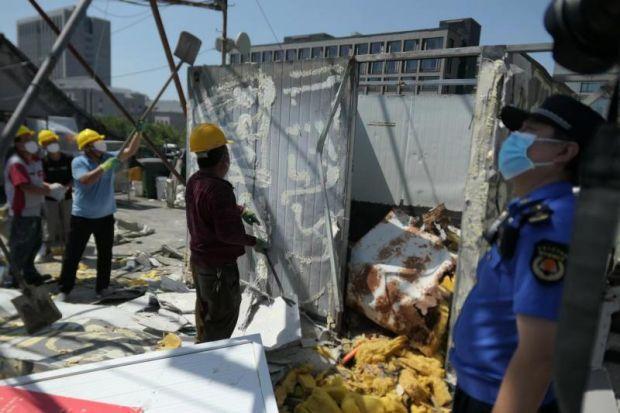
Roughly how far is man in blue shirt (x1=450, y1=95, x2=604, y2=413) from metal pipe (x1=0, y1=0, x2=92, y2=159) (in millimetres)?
1751

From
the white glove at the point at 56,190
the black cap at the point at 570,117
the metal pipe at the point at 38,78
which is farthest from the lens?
the white glove at the point at 56,190

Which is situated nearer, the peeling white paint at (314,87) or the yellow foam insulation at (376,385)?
the yellow foam insulation at (376,385)

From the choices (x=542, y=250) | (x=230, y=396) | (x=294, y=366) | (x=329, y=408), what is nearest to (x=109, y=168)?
(x=294, y=366)

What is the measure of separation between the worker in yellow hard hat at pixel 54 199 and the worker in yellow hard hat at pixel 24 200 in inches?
29.0

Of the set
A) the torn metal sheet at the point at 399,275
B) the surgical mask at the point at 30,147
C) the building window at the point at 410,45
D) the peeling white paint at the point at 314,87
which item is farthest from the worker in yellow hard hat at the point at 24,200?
the building window at the point at 410,45

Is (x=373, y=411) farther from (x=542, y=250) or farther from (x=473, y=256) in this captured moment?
(x=542, y=250)

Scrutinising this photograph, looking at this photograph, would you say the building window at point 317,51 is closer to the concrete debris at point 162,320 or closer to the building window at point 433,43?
the building window at point 433,43

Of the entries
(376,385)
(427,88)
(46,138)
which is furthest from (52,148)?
(427,88)

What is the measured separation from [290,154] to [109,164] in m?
2.04

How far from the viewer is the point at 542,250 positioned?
1.08m

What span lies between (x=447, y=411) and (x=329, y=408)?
0.94 metres

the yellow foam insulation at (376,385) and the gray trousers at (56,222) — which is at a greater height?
the gray trousers at (56,222)

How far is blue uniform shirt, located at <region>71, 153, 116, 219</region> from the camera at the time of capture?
4.38m

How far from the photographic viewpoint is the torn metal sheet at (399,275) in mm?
3697
